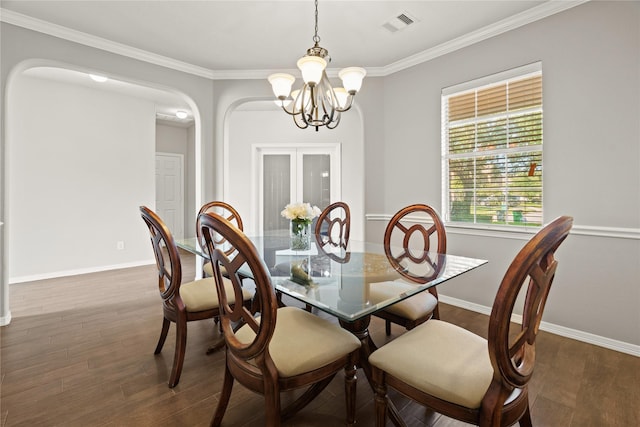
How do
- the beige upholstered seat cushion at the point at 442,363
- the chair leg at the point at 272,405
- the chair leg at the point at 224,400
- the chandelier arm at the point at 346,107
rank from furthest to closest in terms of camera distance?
the chandelier arm at the point at 346,107 < the chair leg at the point at 224,400 < the chair leg at the point at 272,405 < the beige upholstered seat cushion at the point at 442,363

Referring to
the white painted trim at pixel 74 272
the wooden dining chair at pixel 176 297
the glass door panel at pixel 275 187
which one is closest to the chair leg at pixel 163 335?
the wooden dining chair at pixel 176 297

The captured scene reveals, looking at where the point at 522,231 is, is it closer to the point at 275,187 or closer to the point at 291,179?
the point at 291,179

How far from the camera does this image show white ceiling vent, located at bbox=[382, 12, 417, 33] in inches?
105

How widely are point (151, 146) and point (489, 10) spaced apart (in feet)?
16.2

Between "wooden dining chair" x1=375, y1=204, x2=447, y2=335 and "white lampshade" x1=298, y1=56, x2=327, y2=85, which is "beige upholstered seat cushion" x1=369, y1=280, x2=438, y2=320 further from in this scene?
"white lampshade" x1=298, y1=56, x2=327, y2=85

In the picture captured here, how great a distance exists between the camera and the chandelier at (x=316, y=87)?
6.68ft

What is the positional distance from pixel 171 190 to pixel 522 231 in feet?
20.3

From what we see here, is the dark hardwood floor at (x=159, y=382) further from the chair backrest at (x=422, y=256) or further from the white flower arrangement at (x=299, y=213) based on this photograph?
the white flower arrangement at (x=299, y=213)

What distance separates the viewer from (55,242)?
14.1 feet

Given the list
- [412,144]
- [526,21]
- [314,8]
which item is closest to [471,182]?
[412,144]

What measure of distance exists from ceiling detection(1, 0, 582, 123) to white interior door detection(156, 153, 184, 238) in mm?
3249

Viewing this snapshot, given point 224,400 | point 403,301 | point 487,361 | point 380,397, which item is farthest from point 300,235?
point 487,361

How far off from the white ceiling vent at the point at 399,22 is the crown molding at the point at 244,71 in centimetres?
59

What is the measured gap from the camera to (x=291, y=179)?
5824 millimetres
